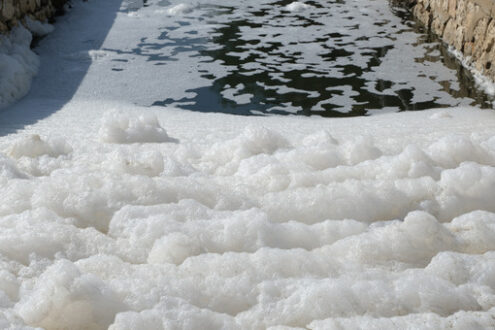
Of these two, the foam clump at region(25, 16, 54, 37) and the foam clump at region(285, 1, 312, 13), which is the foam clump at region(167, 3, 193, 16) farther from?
the foam clump at region(25, 16, 54, 37)

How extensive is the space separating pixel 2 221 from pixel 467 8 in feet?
18.1

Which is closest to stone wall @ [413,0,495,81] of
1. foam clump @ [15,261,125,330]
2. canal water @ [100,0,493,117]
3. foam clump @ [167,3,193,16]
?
canal water @ [100,0,493,117]

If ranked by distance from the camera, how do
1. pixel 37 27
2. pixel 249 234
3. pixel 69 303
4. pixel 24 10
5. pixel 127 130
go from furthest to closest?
pixel 37 27 → pixel 24 10 → pixel 127 130 → pixel 249 234 → pixel 69 303

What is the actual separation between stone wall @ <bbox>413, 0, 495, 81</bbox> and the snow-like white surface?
2.51 metres

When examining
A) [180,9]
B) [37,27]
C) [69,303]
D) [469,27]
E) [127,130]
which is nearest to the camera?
[69,303]

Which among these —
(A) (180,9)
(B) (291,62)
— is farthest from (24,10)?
(B) (291,62)

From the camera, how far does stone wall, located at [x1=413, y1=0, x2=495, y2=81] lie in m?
5.35

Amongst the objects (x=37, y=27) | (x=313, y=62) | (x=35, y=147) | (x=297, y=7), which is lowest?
(x=313, y=62)

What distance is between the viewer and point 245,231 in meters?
2.14

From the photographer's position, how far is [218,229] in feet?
7.02

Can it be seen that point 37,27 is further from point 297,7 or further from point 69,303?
point 69,303

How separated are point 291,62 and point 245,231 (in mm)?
4170

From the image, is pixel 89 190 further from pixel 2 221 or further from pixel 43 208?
pixel 2 221

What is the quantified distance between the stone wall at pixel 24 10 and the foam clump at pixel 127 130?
136 inches
